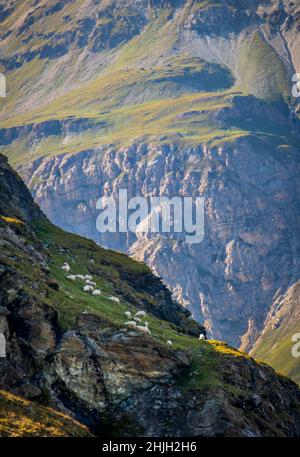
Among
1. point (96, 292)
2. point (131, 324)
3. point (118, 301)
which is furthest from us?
point (118, 301)

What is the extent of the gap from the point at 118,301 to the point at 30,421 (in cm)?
5041

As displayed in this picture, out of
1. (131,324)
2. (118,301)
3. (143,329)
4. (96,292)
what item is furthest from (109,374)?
(118,301)

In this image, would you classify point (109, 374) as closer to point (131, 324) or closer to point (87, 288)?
point (131, 324)

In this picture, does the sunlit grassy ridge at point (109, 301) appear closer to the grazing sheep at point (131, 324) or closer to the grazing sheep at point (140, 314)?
the grazing sheep at point (131, 324)

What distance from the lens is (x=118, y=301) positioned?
131875mm

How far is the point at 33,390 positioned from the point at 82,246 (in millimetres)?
72875

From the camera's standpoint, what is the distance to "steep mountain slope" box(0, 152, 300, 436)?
97.1 m

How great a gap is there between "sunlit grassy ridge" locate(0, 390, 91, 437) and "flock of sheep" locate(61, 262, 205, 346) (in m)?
24.3

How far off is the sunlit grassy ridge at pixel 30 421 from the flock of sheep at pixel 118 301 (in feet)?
79.6

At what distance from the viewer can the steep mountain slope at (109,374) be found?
9706 centimetres

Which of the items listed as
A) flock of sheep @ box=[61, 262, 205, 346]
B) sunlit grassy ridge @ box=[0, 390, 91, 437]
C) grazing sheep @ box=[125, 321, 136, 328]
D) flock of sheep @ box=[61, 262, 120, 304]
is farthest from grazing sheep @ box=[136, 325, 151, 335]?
sunlit grassy ridge @ box=[0, 390, 91, 437]
